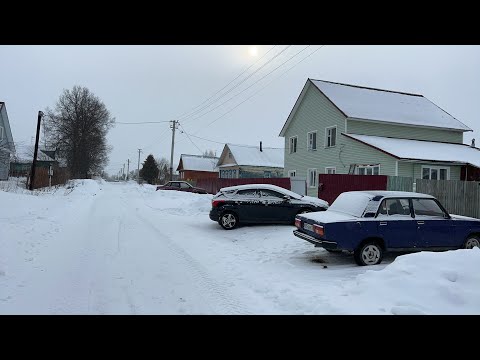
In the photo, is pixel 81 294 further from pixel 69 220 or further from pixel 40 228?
pixel 69 220

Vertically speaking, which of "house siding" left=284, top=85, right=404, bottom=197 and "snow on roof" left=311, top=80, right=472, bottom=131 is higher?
"snow on roof" left=311, top=80, right=472, bottom=131

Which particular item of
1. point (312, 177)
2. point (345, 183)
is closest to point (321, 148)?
point (312, 177)

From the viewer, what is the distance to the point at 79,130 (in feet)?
200

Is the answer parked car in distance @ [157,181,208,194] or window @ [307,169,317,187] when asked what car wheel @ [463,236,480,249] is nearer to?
window @ [307,169,317,187]

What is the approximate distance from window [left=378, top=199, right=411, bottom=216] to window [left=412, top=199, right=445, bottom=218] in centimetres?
22

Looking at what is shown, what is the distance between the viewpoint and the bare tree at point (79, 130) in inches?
2361

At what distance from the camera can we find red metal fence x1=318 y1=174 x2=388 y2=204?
1518 cm

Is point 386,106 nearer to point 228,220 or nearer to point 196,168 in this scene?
point 228,220

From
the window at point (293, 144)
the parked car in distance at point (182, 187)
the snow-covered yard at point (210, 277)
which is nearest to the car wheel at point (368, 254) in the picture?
the snow-covered yard at point (210, 277)

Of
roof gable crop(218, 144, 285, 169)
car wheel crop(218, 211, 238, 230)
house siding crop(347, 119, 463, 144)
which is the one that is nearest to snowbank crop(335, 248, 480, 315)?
car wheel crop(218, 211, 238, 230)
